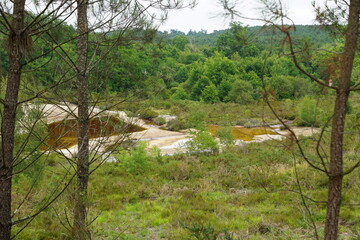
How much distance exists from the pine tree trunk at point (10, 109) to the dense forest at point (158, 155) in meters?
0.04

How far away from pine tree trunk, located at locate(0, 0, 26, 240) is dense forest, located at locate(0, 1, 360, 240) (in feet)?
0.12

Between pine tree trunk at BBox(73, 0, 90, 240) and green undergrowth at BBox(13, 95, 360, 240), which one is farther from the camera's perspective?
green undergrowth at BBox(13, 95, 360, 240)

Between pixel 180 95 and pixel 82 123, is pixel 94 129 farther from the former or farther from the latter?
pixel 180 95

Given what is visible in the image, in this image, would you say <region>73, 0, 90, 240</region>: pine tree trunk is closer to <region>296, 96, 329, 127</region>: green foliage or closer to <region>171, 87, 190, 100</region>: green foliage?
<region>296, 96, 329, 127</region>: green foliage

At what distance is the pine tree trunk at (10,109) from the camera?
1.98 metres

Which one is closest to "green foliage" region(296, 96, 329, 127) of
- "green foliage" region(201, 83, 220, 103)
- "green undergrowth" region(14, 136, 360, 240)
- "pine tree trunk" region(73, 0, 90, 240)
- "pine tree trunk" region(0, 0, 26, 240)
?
"green undergrowth" region(14, 136, 360, 240)

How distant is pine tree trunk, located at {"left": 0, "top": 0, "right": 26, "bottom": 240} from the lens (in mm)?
1984

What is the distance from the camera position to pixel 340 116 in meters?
2.14

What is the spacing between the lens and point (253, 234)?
6109 millimetres

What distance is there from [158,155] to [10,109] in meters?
11.3

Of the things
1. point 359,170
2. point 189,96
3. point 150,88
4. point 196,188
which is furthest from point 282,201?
point 189,96

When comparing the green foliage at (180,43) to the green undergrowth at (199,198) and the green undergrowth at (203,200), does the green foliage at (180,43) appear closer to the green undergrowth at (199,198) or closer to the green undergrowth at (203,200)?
the green undergrowth at (199,198)

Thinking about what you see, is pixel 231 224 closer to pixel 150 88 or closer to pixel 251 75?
pixel 150 88

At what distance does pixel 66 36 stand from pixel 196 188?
616 cm
